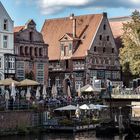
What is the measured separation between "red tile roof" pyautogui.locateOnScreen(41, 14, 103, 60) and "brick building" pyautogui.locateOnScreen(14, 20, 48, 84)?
8535 millimetres

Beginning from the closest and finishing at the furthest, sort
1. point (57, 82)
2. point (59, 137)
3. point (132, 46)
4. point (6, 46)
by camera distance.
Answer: point (59, 137), point (6, 46), point (132, 46), point (57, 82)

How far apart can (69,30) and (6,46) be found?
67.9 ft

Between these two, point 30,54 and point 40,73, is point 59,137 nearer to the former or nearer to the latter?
point 30,54

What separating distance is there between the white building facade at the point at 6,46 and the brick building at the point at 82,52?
1508cm

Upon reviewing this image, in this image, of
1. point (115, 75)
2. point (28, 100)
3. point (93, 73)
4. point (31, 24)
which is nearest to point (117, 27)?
point (115, 75)

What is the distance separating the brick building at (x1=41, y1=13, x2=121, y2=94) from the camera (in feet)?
309

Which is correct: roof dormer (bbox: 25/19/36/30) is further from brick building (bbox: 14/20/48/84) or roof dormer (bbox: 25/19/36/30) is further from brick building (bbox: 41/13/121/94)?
brick building (bbox: 41/13/121/94)

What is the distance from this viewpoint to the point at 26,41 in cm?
8450

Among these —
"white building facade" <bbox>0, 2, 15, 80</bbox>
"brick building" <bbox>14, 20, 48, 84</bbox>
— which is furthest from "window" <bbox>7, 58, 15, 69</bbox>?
"brick building" <bbox>14, 20, 48, 84</bbox>

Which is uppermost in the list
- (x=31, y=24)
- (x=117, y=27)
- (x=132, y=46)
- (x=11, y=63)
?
(x=117, y=27)

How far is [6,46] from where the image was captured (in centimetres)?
7994

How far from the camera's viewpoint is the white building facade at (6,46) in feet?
259

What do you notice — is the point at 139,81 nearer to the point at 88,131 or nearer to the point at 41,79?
the point at 41,79

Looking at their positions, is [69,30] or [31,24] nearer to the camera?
[31,24]
